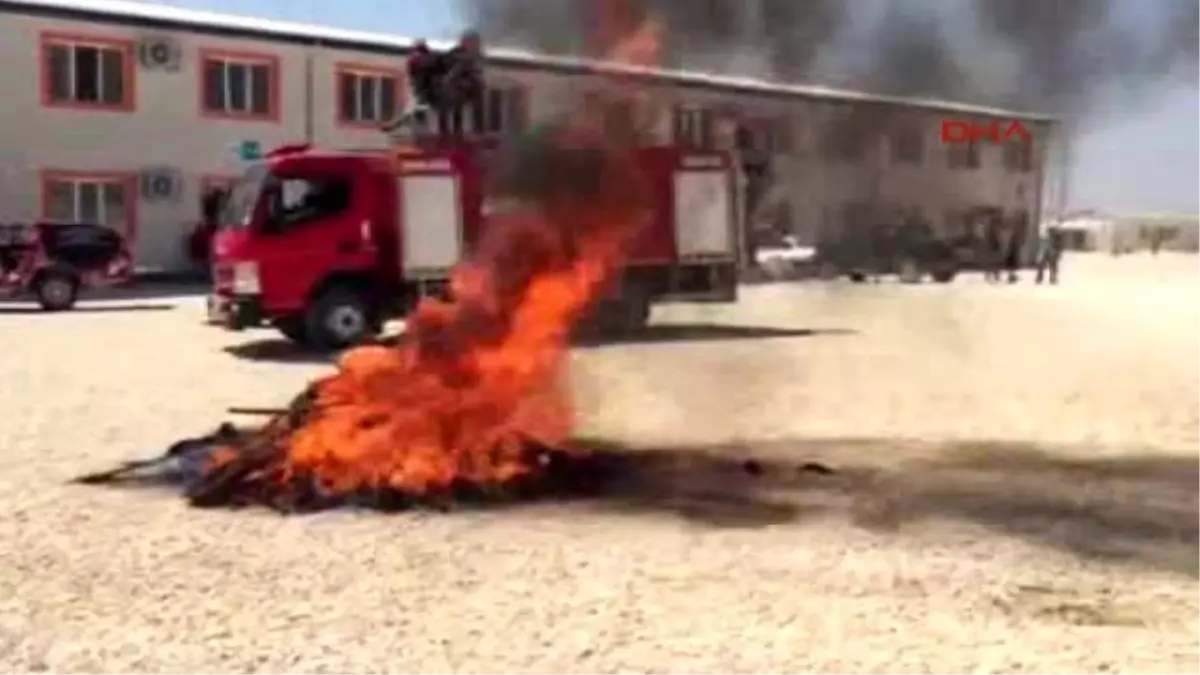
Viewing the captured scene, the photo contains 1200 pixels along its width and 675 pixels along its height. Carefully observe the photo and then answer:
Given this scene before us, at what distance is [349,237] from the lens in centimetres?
2278

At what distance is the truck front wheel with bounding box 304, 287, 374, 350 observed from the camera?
2283 cm

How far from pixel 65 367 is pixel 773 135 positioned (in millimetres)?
9408

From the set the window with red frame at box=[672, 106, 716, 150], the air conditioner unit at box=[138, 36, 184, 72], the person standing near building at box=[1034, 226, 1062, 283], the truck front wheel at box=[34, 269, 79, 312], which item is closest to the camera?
the window with red frame at box=[672, 106, 716, 150]

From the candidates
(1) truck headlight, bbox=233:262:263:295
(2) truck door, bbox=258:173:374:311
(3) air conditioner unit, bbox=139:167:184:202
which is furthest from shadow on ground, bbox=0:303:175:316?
(2) truck door, bbox=258:173:374:311

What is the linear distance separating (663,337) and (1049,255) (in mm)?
13842

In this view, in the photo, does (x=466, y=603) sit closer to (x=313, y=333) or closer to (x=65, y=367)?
(x=65, y=367)

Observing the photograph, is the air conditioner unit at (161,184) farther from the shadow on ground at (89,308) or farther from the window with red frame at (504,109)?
the window with red frame at (504,109)

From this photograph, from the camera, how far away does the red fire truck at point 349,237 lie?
2239 centimetres

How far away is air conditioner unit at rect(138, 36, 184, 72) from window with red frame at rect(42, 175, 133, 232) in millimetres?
2772

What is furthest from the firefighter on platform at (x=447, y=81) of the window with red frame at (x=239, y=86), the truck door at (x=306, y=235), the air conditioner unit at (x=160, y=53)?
the window with red frame at (x=239, y=86)

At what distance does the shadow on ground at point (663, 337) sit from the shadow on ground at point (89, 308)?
27.8 ft

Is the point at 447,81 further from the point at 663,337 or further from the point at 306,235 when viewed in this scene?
the point at 663,337

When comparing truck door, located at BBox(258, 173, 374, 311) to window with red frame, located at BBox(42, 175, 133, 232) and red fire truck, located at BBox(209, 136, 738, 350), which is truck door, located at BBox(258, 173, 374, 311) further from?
window with red frame, located at BBox(42, 175, 133, 232)

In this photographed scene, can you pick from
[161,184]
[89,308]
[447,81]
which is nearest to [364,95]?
[161,184]
